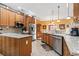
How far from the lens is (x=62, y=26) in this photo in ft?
7.11

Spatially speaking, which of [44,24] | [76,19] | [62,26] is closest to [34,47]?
[44,24]

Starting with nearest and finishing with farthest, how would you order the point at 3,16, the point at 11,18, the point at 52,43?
the point at 3,16 < the point at 11,18 < the point at 52,43

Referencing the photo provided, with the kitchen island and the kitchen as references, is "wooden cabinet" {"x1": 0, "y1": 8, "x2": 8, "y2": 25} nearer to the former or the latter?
the kitchen

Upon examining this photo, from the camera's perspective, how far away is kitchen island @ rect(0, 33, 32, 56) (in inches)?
66.4

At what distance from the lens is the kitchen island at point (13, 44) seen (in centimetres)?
169

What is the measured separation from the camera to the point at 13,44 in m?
1.68

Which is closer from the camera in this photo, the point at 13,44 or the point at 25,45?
the point at 13,44

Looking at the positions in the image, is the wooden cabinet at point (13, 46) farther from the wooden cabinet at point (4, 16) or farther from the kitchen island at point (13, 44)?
the wooden cabinet at point (4, 16)

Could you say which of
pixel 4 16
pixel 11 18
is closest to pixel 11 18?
pixel 11 18

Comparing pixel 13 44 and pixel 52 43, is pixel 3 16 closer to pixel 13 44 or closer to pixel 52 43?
pixel 13 44

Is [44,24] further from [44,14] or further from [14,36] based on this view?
[14,36]

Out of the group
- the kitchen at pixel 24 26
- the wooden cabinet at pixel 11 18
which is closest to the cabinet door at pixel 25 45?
the kitchen at pixel 24 26

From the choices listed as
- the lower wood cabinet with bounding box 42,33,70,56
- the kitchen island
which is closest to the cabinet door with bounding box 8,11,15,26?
the kitchen island

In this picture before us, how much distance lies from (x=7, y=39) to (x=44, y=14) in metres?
0.59
